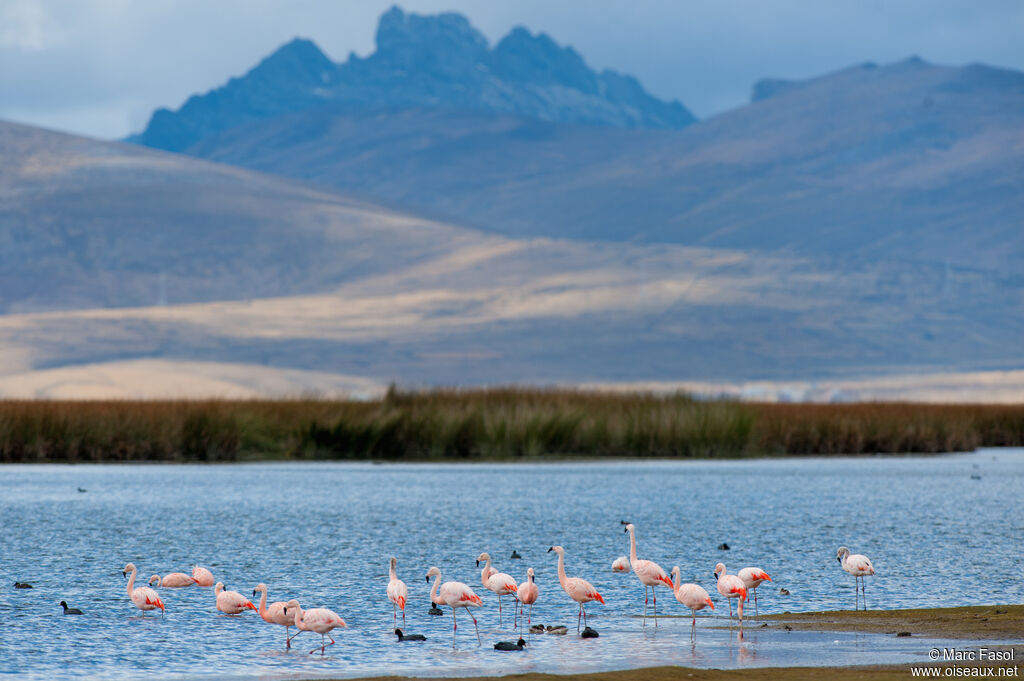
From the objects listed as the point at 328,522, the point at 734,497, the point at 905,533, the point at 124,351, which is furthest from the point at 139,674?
the point at 124,351

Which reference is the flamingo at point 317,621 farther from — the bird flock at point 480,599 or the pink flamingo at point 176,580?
the pink flamingo at point 176,580

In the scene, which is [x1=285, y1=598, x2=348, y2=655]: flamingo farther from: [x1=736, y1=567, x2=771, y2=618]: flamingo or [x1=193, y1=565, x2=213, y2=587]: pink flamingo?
[x1=736, y1=567, x2=771, y2=618]: flamingo

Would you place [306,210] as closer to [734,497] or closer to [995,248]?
[995,248]

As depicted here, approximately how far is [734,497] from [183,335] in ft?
380

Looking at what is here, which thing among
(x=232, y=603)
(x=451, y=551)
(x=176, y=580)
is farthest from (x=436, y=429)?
(x=232, y=603)

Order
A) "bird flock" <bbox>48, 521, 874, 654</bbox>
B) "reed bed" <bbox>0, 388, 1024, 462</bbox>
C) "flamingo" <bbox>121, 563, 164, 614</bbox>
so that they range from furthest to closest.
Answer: "reed bed" <bbox>0, 388, 1024, 462</bbox> < "flamingo" <bbox>121, 563, 164, 614</bbox> < "bird flock" <bbox>48, 521, 874, 654</bbox>

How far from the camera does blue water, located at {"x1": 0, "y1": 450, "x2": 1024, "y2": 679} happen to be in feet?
43.3

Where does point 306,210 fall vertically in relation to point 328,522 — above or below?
above

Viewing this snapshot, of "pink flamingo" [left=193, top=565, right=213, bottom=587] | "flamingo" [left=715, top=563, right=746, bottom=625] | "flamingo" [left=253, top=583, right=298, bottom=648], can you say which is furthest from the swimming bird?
"pink flamingo" [left=193, top=565, right=213, bottom=587]

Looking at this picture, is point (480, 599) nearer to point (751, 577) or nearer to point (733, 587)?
point (733, 587)

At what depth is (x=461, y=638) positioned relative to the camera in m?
14.3

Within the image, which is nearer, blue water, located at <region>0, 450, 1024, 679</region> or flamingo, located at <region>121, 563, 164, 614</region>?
blue water, located at <region>0, 450, 1024, 679</region>

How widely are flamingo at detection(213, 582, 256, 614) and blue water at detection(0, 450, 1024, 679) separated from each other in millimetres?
232

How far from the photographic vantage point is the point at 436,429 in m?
40.7
